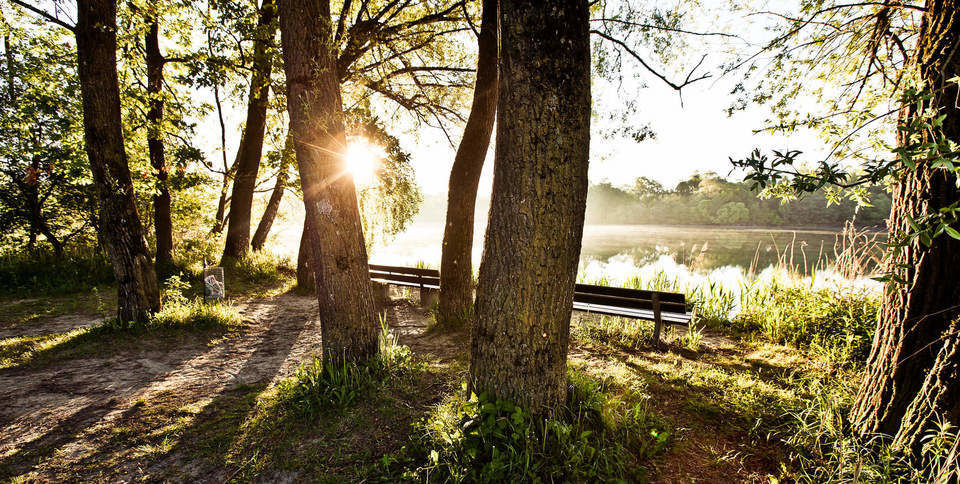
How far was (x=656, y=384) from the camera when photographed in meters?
3.46

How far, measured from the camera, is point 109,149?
16.4 feet

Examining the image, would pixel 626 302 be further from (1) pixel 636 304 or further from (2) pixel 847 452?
(2) pixel 847 452

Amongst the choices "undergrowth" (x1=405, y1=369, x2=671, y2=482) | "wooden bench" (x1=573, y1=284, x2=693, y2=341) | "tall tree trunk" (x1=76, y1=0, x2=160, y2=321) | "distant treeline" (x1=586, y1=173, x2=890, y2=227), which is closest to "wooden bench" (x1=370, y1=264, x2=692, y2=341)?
"wooden bench" (x1=573, y1=284, x2=693, y2=341)

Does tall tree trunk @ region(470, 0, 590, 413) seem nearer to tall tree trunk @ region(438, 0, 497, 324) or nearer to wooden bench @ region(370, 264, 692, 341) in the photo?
wooden bench @ region(370, 264, 692, 341)

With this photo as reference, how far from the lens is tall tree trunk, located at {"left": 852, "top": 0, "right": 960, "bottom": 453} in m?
2.07

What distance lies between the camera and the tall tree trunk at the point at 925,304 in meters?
2.07

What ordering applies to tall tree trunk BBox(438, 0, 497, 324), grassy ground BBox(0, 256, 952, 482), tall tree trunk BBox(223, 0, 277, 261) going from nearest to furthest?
grassy ground BBox(0, 256, 952, 482) < tall tree trunk BBox(438, 0, 497, 324) < tall tree trunk BBox(223, 0, 277, 261)

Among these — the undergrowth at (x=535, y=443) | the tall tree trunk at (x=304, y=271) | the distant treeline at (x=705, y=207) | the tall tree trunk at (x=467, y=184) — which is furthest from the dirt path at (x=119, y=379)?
the distant treeline at (x=705, y=207)

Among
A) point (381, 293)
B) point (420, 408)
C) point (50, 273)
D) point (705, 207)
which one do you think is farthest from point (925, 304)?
point (705, 207)

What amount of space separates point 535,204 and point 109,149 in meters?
6.35

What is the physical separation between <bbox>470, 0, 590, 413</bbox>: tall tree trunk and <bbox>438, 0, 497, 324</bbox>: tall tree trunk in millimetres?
2614

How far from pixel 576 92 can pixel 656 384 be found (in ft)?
9.44

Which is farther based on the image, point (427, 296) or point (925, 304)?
point (427, 296)

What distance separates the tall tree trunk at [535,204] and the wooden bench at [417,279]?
4.58 metres
